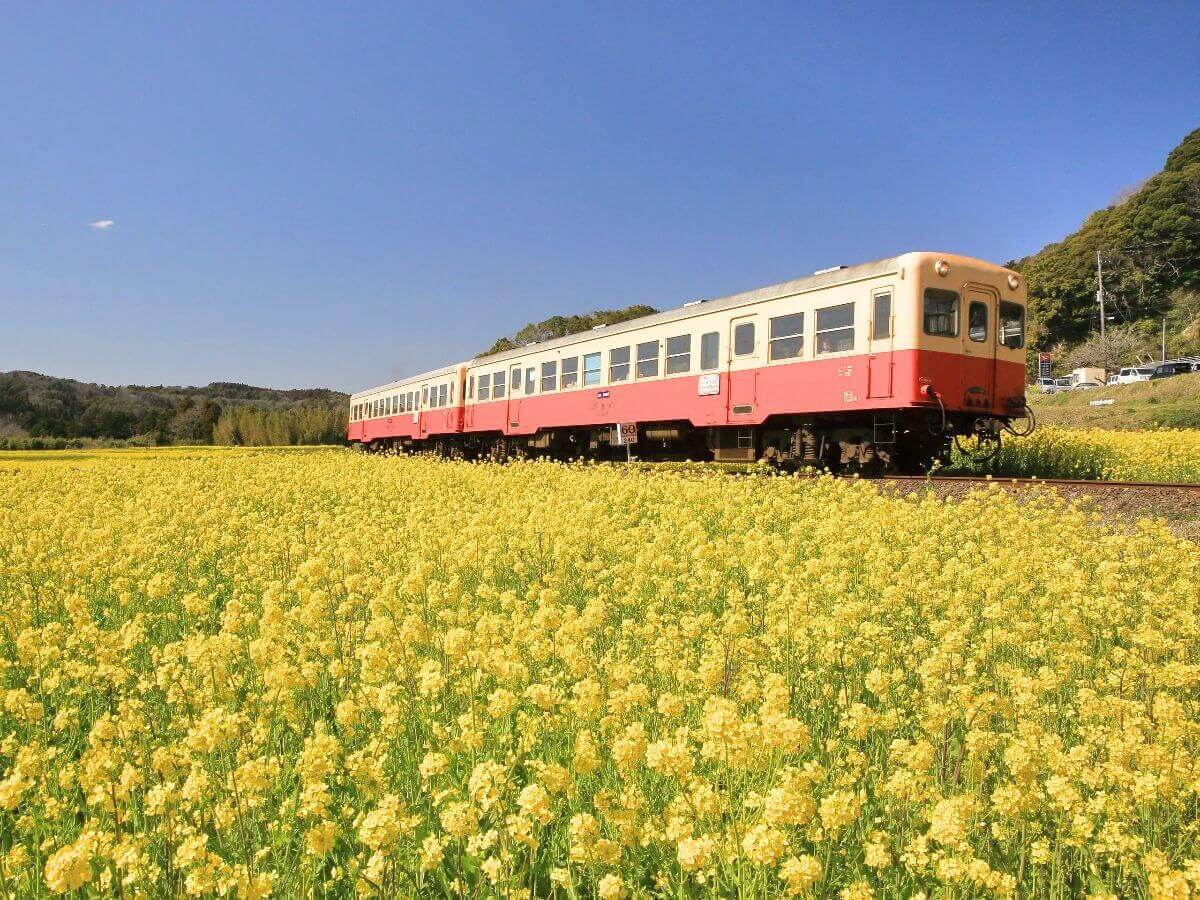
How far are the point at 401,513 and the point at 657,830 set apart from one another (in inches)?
265

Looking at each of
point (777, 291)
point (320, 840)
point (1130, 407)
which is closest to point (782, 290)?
point (777, 291)

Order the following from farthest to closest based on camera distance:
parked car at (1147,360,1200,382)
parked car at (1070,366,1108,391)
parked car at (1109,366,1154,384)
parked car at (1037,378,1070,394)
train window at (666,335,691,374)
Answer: parked car at (1037,378,1070,394), parked car at (1070,366,1108,391), parked car at (1109,366,1154,384), parked car at (1147,360,1200,382), train window at (666,335,691,374)

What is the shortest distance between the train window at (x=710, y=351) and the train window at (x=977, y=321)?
12.8 ft

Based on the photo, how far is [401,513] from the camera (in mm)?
8328

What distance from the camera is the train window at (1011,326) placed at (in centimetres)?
1131

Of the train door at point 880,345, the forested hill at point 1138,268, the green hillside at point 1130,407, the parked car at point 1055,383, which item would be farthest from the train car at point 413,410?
the forested hill at point 1138,268

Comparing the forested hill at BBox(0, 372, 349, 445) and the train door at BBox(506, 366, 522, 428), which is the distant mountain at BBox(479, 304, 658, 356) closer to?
the forested hill at BBox(0, 372, 349, 445)

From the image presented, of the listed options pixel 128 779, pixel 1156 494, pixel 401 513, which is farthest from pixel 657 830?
pixel 1156 494

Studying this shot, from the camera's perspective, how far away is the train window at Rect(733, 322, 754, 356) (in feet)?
40.8

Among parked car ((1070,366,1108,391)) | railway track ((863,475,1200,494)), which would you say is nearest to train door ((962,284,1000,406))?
railway track ((863,475,1200,494))

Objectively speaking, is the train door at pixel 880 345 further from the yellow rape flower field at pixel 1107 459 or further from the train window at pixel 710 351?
the yellow rape flower field at pixel 1107 459

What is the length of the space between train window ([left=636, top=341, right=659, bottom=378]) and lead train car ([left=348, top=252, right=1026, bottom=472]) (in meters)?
0.03

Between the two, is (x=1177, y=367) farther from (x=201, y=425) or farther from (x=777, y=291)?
(x=201, y=425)

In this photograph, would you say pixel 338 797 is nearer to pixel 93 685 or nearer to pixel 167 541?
pixel 93 685
